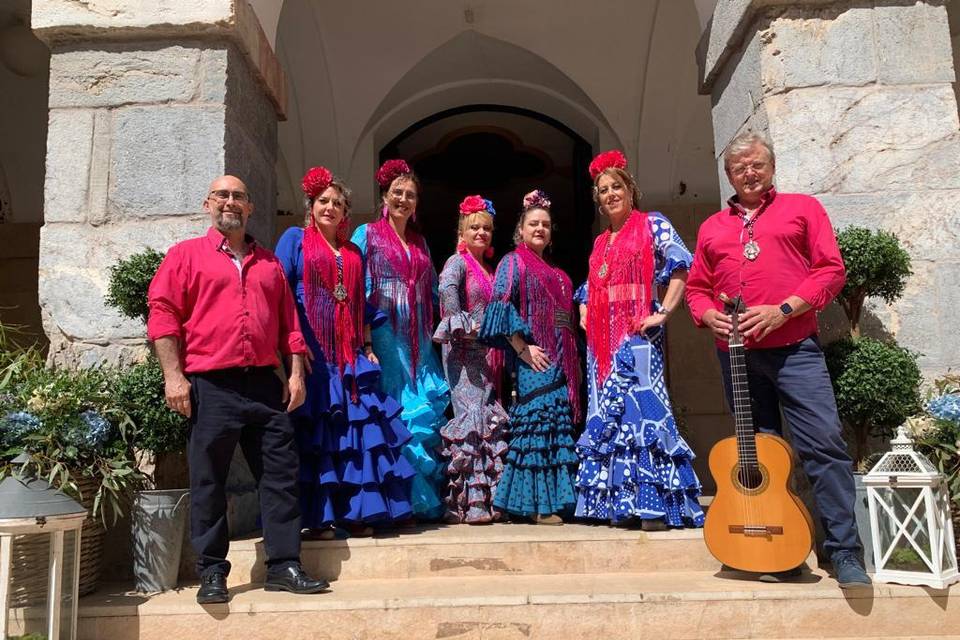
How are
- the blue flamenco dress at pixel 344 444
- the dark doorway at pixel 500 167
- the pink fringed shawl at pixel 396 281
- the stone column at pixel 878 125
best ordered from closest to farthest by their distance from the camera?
the blue flamenco dress at pixel 344 444 → the stone column at pixel 878 125 → the pink fringed shawl at pixel 396 281 → the dark doorway at pixel 500 167

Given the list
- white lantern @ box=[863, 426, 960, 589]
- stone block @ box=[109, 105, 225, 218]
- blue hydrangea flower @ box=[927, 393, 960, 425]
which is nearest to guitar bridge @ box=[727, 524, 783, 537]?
white lantern @ box=[863, 426, 960, 589]

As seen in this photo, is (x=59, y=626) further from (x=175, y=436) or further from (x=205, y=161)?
(x=205, y=161)

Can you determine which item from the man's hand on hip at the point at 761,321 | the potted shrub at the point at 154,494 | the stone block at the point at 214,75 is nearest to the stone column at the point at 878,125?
the man's hand on hip at the point at 761,321

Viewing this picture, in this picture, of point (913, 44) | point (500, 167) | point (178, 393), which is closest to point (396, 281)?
point (178, 393)

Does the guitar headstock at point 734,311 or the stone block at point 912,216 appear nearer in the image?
the guitar headstock at point 734,311

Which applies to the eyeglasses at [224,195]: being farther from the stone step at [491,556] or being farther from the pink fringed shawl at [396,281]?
the stone step at [491,556]

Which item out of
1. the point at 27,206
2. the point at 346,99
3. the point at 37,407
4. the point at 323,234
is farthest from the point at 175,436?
the point at 27,206

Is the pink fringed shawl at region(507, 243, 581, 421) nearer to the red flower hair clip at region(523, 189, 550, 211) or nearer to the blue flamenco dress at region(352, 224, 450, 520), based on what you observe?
the red flower hair clip at region(523, 189, 550, 211)

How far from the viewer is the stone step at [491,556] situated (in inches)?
137

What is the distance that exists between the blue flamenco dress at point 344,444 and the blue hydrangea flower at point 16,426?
1060 millimetres

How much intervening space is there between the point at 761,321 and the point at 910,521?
96 cm

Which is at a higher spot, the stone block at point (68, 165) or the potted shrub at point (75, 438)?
the stone block at point (68, 165)

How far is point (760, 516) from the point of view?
10.1 ft

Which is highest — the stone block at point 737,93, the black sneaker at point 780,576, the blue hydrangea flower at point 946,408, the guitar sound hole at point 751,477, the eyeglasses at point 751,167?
the stone block at point 737,93
